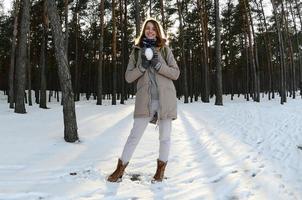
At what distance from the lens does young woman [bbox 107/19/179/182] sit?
16.9 feet

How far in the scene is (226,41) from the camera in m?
41.1

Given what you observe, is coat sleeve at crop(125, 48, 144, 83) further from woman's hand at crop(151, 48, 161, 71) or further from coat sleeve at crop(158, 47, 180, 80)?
coat sleeve at crop(158, 47, 180, 80)

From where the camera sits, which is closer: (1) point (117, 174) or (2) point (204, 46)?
(1) point (117, 174)

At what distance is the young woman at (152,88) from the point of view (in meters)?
5.15

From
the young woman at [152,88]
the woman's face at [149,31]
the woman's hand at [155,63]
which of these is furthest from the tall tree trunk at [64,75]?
the woman's hand at [155,63]

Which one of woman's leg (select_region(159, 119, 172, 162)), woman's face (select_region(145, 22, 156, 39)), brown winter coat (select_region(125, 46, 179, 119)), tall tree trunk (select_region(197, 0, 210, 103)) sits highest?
tall tree trunk (select_region(197, 0, 210, 103))

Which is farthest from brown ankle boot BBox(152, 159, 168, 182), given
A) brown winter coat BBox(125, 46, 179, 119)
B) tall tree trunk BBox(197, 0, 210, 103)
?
tall tree trunk BBox(197, 0, 210, 103)

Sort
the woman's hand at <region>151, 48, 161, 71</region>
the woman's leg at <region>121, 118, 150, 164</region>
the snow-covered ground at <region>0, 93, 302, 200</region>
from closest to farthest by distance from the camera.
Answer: the snow-covered ground at <region>0, 93, 302, 200</region>, the woman's hand at <region>151, 48, 161, 71</region>, the woman's leg at <region>121, 118, 150, 164</region>

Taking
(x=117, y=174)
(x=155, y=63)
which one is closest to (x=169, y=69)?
(x=155, y=63)

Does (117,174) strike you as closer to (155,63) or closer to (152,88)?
(152,88)

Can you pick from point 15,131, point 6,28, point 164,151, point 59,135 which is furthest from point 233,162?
point 6,28

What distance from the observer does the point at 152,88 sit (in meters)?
5.22

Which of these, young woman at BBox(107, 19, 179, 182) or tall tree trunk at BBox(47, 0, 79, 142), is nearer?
young woman at BBox(107, 19, 179, 182)

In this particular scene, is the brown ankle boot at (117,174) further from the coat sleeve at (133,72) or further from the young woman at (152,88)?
the coat sleeve at (133,72)
